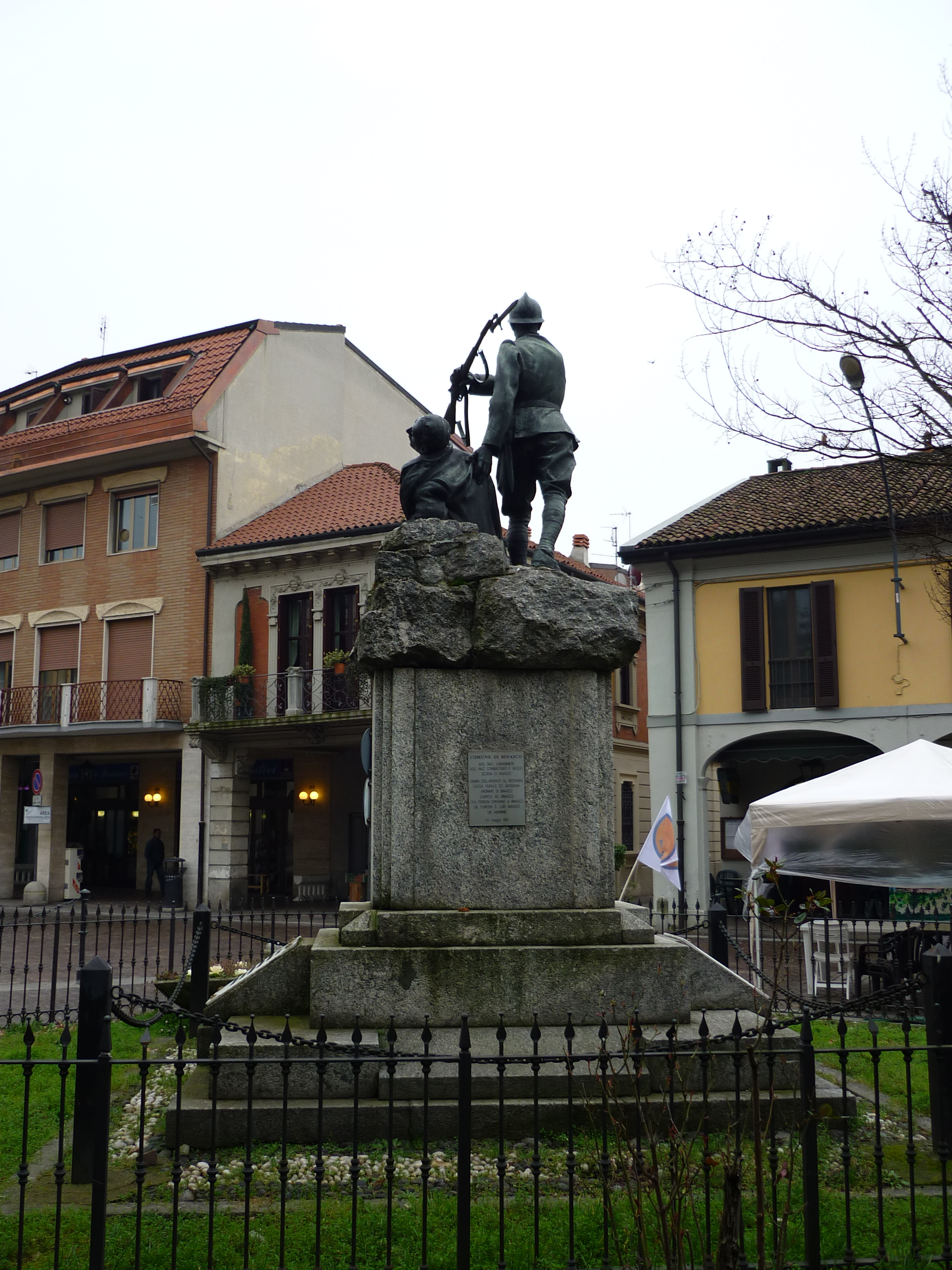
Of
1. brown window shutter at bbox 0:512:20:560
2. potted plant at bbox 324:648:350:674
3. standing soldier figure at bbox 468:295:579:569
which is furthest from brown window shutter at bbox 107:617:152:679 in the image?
standing soldier figure at bbox 468:295:579:569

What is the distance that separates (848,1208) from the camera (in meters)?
4.10

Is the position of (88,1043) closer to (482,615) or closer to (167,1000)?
(482,615)

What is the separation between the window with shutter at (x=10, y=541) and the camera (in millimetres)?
30266

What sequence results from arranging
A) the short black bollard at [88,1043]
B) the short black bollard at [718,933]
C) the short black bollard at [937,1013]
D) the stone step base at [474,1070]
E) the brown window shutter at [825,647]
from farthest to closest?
the brown window shutter at [825,647] < the short black bollard at [718,933] < the short black bollard at [937,1013] < the stone step base at [474,1070] < the short black bollard at [88,1043]

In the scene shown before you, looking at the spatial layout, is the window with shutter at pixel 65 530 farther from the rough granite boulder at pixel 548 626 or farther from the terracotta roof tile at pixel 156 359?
the rough granite boulder at pixel 548 626

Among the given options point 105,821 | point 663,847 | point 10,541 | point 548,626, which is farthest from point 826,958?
point 10,541

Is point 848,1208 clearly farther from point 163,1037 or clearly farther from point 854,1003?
point 163,1037

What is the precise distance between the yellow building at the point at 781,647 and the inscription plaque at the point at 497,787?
50.5 ft

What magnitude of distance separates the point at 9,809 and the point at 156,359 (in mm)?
11959

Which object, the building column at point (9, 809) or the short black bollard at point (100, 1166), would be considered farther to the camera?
the building column at point (9, 809)

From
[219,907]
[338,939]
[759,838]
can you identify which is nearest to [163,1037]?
[338,939]

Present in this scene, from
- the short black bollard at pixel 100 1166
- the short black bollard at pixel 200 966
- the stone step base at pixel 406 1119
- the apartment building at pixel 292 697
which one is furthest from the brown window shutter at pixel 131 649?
the short black bollard at pixel 100 1166

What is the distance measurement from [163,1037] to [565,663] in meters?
4.94

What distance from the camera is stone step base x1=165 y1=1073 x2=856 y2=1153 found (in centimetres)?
539
